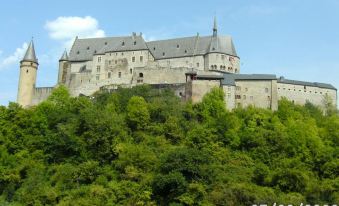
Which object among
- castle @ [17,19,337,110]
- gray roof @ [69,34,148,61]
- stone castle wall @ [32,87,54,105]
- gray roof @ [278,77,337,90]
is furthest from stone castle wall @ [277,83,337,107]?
stone castle wall @ [32,87,54,105]

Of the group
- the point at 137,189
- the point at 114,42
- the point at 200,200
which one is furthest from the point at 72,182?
the point at 114,42

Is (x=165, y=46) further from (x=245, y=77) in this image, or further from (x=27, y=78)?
(x=27, y=78)

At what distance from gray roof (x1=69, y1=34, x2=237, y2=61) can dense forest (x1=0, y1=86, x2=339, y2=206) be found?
1221 centimetres

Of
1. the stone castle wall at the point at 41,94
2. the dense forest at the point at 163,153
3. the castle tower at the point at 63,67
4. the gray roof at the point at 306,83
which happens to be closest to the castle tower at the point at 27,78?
the stone castle wall at the point at 41,94

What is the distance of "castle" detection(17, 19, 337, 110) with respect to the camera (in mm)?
64062

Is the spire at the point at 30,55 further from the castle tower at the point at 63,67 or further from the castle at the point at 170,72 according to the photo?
the castle tower at the point at 63,67

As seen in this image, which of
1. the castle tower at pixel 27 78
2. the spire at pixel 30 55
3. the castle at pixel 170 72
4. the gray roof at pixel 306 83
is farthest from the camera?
the spire at pixel 30 55

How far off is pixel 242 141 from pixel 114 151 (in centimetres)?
1262

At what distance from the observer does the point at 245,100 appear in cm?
6397

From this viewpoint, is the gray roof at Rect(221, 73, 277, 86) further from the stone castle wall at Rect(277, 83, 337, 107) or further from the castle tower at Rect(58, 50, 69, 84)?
the castle tower at Rect(58, 50, 69, 84)

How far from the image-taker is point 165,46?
77.0 metres

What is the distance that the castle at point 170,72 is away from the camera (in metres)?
64.1

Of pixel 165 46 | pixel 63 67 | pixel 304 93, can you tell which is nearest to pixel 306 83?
pixel 304 93

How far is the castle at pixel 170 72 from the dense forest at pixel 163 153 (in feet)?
9.01
